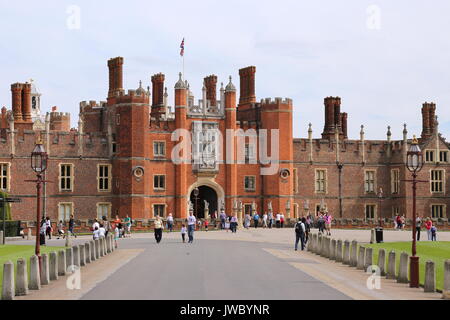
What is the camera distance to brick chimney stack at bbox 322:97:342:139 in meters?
70.2

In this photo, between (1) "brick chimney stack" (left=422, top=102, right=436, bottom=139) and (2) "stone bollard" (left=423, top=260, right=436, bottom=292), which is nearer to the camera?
(2) "stone bollard" (left=423, top=260, right=436, bottom=292)

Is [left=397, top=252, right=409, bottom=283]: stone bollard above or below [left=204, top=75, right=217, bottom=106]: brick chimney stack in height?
below

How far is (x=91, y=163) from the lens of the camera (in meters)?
61.3

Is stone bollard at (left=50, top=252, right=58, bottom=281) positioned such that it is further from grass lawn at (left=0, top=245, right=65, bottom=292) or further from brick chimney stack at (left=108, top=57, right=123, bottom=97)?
brick chimney stack at (left=108, top=57, right=123, bottom=97)

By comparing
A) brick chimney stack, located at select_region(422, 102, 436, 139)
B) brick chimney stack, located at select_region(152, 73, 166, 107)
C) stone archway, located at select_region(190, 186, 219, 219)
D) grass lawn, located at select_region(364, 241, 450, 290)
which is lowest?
grass lawn, located at select_region(364, 241, 450, 290)

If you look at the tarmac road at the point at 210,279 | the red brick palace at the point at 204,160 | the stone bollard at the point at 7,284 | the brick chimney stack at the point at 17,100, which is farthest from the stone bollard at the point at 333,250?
the brick chimney stack at the point at 17,100

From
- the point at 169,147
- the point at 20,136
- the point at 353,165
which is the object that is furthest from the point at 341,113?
the point at 20,136

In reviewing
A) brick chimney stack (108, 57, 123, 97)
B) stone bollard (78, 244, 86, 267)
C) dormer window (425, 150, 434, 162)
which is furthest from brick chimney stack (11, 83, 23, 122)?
stone bollard (78, 244, 86, 267)

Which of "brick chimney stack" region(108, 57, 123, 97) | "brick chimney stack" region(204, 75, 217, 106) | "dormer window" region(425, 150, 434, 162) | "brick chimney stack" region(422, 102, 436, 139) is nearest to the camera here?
"brick chimney stack" region(108, 57, 123, 97)

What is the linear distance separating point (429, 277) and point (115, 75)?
46.3m

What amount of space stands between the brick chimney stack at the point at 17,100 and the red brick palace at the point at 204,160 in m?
0.09

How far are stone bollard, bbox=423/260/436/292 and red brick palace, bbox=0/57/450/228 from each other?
35478 mm

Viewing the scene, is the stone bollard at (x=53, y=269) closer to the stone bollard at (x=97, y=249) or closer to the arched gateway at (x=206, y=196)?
the stone bollard at (x=97, y=249)
